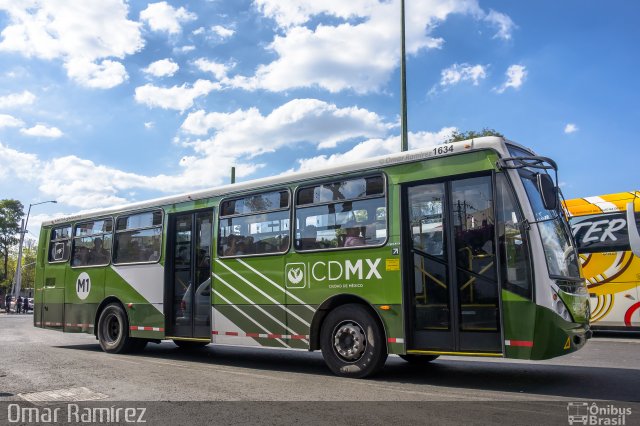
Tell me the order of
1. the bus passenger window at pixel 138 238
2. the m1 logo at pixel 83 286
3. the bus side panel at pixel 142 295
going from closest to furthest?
the bus side panel at pixel 142 295, the bus passenger window at pixel 138 238, the m1 logo at pixel 83 286

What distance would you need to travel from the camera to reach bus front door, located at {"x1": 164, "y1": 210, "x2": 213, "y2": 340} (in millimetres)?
10461

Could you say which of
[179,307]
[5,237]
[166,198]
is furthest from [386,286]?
[5,237]

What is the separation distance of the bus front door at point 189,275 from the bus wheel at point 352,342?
2.88 m

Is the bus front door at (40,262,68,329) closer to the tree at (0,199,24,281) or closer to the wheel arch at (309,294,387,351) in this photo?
the wheel arch at (309,294,387,351)

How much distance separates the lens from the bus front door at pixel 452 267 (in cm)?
711

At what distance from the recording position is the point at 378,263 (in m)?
7.98

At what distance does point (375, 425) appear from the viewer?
211 inches

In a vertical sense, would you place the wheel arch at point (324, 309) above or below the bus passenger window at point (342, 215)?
below

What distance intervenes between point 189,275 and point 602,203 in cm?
1082

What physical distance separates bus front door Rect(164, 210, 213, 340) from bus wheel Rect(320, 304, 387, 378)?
113 inches

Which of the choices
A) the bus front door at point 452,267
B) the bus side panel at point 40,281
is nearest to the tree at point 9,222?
the bus side panel at point 40,281

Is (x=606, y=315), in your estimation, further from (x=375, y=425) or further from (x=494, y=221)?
(x=375, y=425)

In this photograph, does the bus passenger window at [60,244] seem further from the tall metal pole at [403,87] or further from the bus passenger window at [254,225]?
the tall metal pole at [403,87]

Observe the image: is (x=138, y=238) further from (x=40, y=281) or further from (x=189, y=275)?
(x=40, y=281)
